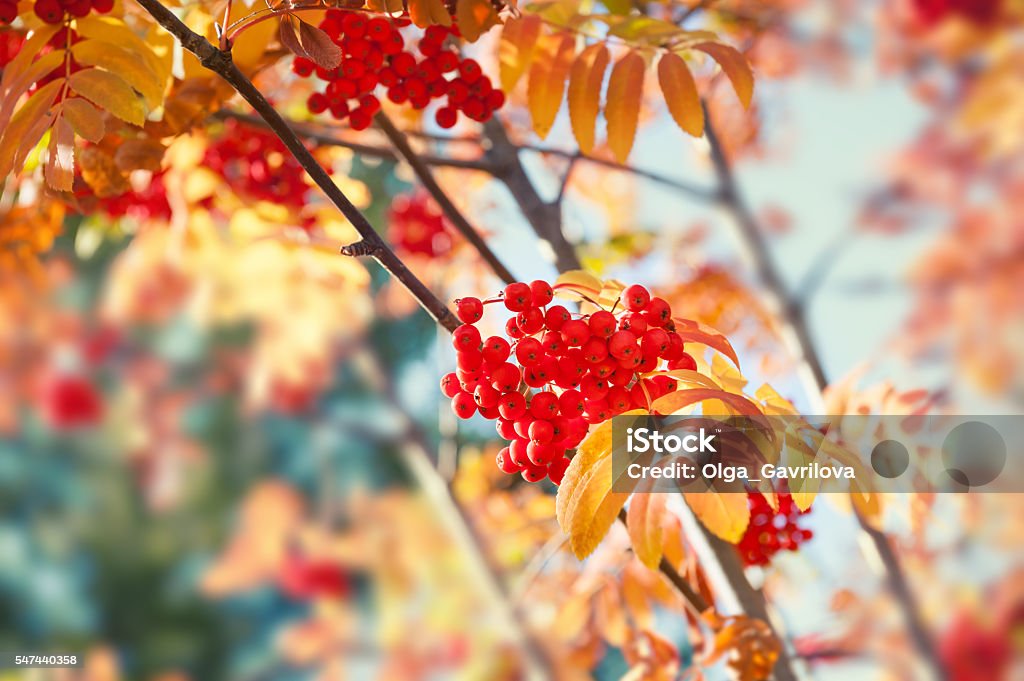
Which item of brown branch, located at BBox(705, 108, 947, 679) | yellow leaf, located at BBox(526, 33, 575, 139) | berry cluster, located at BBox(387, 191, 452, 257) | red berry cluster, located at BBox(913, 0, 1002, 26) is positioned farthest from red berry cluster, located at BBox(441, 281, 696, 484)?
red berry cluster, located at BBox(913, 0, 1002, 26)

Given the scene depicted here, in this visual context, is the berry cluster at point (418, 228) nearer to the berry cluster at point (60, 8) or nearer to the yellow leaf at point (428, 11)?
the berry cluster at point (60, 8)

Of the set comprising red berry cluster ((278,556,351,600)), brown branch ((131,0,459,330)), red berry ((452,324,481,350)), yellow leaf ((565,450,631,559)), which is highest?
red berry cluster ((278,556,351,600))

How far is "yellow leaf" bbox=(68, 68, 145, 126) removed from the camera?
127 cm

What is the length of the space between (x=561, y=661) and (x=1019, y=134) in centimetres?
294

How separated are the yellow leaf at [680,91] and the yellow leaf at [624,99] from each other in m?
0.05

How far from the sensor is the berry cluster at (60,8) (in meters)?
1.33

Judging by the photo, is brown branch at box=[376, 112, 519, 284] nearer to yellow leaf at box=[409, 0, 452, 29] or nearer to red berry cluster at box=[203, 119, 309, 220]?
yellow leaf at box=[409, 0, 452, 29]

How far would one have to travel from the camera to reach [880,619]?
343 centimetres

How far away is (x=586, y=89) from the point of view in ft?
4.89

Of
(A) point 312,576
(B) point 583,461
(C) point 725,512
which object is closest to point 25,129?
(B) point 583,461

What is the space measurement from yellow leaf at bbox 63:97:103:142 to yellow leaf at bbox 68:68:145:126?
0.11ft

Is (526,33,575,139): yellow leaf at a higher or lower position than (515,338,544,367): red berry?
higher

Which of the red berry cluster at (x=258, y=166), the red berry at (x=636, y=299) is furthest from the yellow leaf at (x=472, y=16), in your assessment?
the red berry cluster at (x=258, y=166)

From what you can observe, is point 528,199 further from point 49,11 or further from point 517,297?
point 49,11
